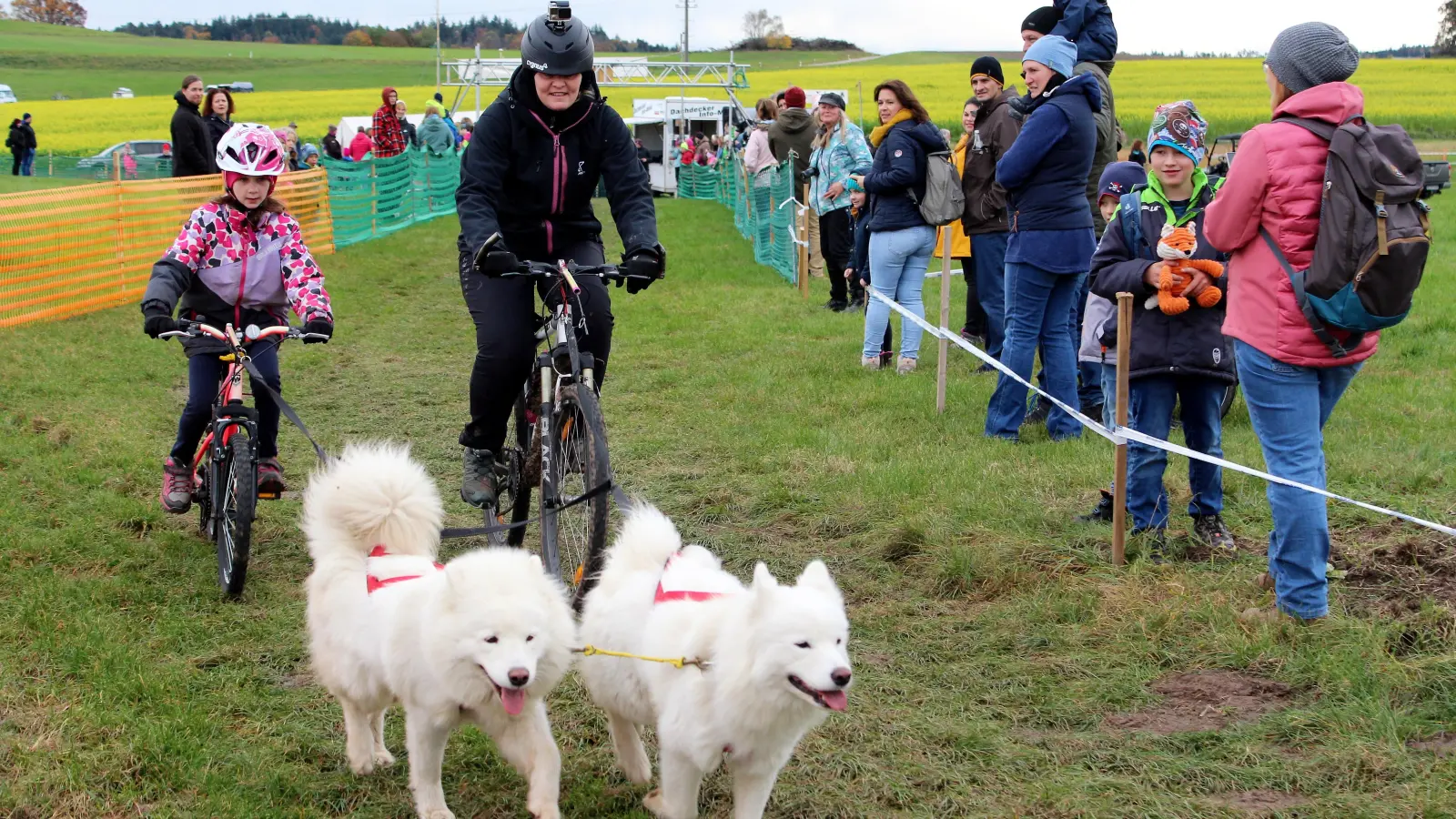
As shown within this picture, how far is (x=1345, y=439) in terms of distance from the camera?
7254 millimetres

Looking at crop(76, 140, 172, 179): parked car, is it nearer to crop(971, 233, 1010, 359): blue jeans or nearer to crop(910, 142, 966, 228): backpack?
crop(910, 142, 966, 228): backpack

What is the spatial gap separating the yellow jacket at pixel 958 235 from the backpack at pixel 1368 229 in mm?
5774

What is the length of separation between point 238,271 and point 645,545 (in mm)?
3071

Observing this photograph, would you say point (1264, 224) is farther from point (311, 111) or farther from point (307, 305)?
point (311, 111)

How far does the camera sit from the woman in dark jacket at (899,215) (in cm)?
971

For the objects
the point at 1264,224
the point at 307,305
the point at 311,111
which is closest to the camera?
the point at 1264,224

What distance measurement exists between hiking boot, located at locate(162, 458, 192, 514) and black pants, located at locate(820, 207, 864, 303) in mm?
8355

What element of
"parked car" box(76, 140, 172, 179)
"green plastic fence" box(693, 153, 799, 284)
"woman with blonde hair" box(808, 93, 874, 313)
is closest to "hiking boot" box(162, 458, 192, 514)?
"woman with blonde hair" box(808, 93, 874, 313)

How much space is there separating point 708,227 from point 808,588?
2199 cm

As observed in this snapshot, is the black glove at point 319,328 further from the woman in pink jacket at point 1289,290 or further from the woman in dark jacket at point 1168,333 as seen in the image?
the woman in pink jacket at point 1289,290

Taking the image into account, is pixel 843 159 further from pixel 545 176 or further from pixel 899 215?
pixel 545 176

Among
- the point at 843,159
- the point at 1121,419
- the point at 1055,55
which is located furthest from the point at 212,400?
the point at 843,159

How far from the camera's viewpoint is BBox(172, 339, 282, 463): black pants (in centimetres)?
582

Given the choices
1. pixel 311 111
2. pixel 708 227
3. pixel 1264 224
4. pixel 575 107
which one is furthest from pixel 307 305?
pixel 311 111
